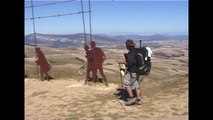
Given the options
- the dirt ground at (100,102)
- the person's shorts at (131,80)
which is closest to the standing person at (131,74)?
the person's shorts at (131,80)

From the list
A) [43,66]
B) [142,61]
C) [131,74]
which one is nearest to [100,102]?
[131,74]

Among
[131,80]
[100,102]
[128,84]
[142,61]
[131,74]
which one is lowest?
[100,102]

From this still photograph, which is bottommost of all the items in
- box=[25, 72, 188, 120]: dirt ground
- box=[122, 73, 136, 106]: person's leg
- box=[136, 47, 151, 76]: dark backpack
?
box=[25, 72, 188, 120]: dirt ground

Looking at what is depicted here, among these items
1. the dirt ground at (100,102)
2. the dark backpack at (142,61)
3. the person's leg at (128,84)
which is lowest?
the dirt ground at (100,102)

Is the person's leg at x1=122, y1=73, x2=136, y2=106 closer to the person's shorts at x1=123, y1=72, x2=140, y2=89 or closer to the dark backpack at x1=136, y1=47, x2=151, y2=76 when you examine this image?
the person's shorts at x1=123, y1=72, x2=140, y2=89

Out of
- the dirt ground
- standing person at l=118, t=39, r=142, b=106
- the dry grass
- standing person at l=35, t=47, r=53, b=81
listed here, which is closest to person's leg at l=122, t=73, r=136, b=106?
standing person at l=118, t=39, r=142, b=106

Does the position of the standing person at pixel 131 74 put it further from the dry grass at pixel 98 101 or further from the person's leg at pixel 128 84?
the dry grass at pixel 98 101

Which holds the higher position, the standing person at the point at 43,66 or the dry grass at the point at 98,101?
the standing person at the point at 43,66

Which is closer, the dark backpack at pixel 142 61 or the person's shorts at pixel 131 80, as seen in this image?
the dark backpack at pixel 142 61

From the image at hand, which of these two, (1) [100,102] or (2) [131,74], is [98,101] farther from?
(2) [131,74]
